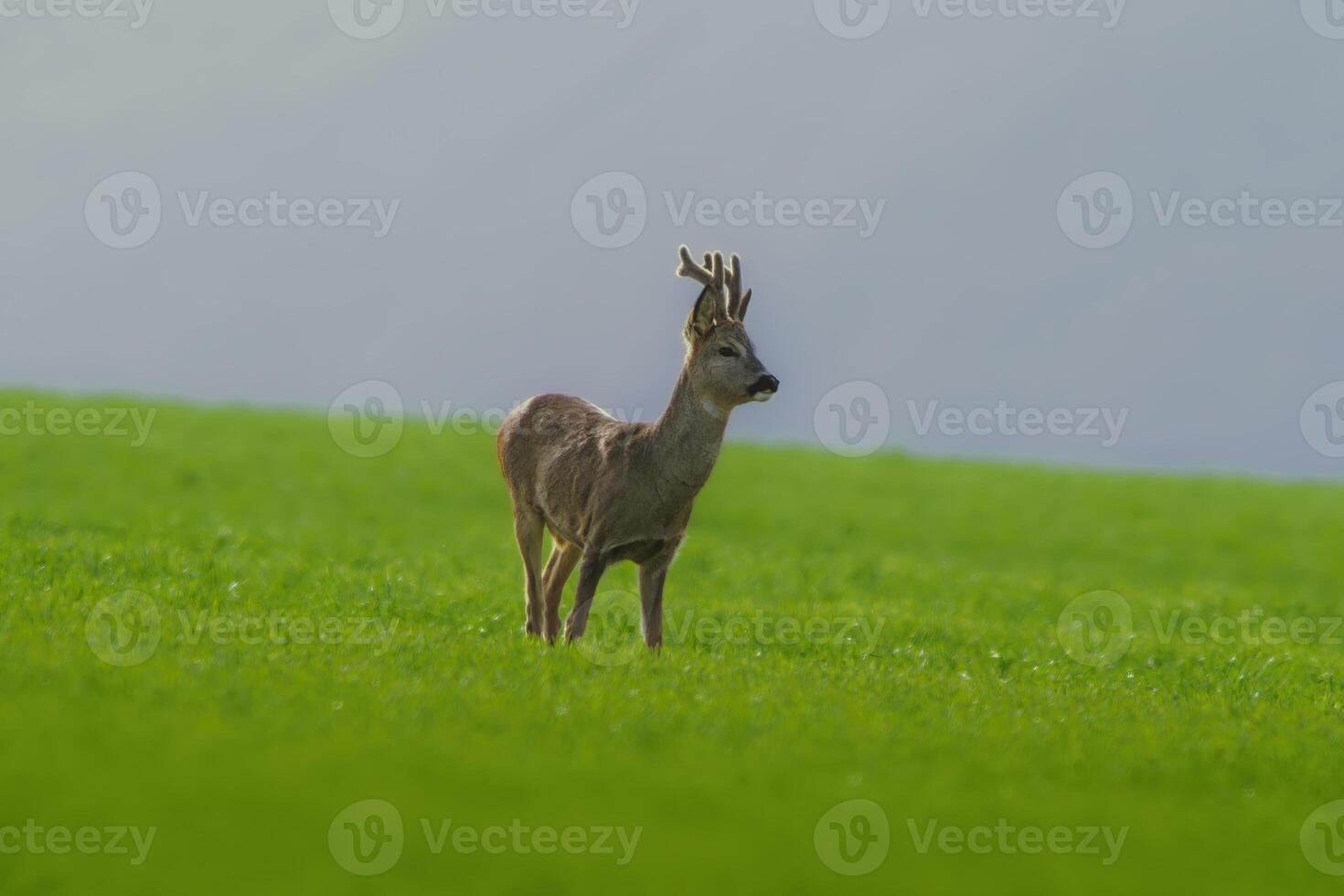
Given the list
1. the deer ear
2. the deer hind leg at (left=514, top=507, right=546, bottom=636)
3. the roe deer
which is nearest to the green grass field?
the deer hind leg at (left=514, top=507, right=546, bottom=636)

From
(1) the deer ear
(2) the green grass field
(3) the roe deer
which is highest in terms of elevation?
(1) the deer ear

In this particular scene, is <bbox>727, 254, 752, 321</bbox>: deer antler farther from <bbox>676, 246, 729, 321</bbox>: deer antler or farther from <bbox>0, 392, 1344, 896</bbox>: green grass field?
<bbox>0, 392, 1344, 896</bbox>: green grass field

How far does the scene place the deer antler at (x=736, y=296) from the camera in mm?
12039

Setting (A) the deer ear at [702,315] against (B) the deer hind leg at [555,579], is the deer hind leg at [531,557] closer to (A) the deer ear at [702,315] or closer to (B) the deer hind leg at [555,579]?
(B) the deer hind leg at [555,579]

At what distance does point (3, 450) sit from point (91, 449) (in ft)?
5.89

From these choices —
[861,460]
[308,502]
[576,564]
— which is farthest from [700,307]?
[861,460]

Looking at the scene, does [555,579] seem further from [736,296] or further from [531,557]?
[736,296]

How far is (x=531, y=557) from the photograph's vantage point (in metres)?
13.2

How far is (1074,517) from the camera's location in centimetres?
3203

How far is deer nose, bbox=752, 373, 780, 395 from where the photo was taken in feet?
37.7

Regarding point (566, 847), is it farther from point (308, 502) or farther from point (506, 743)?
point (308, 502)

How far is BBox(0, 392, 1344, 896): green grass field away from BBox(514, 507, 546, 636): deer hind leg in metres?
0.55

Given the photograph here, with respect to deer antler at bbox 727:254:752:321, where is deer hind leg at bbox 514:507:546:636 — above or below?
below

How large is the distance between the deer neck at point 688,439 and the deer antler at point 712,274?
26.8 inches
